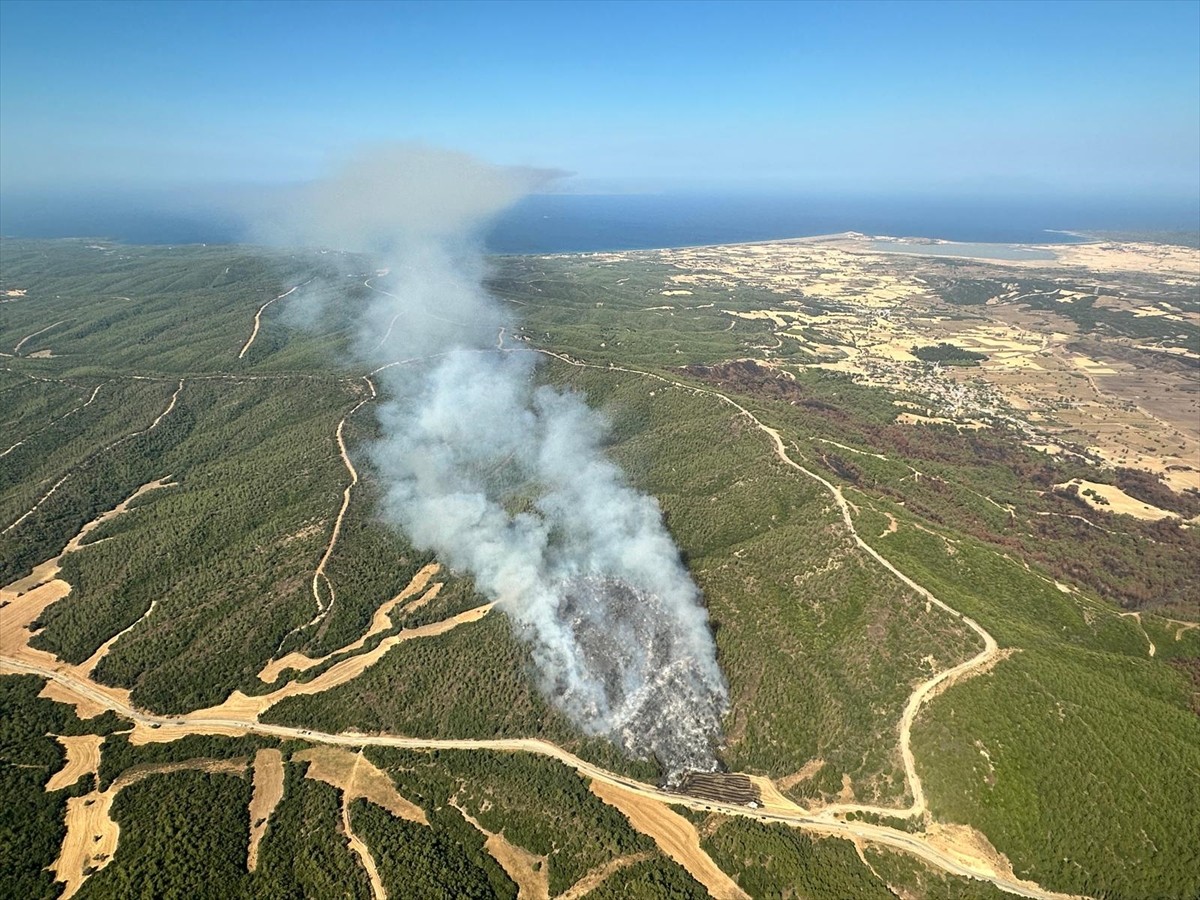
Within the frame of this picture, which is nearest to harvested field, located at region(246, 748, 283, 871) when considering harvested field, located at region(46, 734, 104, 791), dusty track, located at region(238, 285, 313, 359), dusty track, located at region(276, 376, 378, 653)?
dusty track, located at region(276, 376, 378, 653)

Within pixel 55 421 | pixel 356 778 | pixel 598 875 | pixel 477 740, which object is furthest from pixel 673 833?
pixel 55 421

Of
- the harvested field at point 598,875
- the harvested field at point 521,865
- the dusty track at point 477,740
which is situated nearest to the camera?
the dusty track at point 477,740

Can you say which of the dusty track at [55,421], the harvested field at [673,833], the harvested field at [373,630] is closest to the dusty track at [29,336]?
the dusty track at [55,421]

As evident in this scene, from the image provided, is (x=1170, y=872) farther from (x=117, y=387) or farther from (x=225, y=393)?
(x=117, y=387)

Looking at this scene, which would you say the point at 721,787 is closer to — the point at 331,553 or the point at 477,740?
the point at 477,740

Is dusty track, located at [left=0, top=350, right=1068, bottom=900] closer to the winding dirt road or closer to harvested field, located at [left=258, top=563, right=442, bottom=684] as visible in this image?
harvested field, located at [left=258, top=563, right=442, bottom=684]

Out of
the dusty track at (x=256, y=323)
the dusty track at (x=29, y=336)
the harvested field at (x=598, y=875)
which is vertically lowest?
the harvested field at (x=598, y=875)

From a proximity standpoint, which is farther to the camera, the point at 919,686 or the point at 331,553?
the point at 331,553

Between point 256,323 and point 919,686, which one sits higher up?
point 256,323

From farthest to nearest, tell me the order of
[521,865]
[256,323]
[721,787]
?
[256,323]
[721,787]
[521,865]

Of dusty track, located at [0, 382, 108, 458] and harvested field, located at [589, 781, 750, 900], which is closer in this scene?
harvested field, located at [589, 781, 750, 900]

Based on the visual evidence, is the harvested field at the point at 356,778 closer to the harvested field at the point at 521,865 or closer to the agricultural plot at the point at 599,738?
the agricultural plot at the point at 599,738

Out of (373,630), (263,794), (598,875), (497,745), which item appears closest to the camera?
(598,875)

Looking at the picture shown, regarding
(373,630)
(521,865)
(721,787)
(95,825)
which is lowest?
(95,825)
